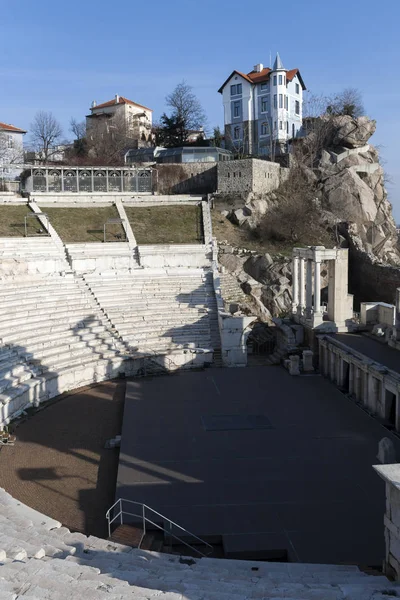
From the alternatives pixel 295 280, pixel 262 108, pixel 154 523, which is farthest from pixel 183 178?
pixel 154 523

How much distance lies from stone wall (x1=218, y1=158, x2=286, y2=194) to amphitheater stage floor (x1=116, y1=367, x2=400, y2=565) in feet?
82.5

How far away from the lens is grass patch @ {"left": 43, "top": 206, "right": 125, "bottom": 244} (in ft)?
106

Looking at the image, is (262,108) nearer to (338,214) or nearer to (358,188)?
(358,188)

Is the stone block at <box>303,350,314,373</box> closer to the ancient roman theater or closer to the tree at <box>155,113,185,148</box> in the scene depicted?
the ancient roman theater

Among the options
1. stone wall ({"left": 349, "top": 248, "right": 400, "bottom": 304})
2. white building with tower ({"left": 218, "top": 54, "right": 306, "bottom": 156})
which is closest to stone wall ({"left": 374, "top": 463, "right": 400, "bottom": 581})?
stone wall ({"left": 349, "top": 248, "right": 400, "bottom": 304})

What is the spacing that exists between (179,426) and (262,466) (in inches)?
139

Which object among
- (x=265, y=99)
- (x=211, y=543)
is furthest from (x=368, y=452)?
(x=265, y=99)

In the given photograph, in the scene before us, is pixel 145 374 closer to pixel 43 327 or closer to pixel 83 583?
pixel 43 327

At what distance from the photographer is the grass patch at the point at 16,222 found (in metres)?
30.8

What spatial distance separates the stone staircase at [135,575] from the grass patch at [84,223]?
23799 mm

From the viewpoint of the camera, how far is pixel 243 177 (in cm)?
4225

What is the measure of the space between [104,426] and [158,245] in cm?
1649

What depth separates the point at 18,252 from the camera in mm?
27922

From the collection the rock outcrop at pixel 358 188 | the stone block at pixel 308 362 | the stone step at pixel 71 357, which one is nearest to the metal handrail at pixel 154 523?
the stone step at pixel 71 357
